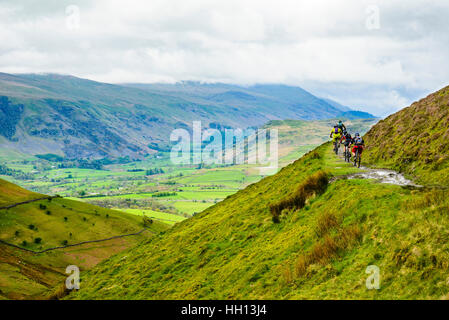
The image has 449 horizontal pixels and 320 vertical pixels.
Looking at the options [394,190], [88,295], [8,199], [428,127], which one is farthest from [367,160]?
[8,199]

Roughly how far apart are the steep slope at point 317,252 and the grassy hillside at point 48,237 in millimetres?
39063

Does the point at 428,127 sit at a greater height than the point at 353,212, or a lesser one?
greater

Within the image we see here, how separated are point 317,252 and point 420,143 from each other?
69.6 ft

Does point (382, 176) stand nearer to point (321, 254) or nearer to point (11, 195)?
point (321, 254)

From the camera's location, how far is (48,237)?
99.5m

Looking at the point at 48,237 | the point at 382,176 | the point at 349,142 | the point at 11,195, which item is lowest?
the point at 48,237

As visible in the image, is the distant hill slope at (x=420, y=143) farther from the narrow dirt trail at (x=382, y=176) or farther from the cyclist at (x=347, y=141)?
the cyclist at (x=347, y=141)

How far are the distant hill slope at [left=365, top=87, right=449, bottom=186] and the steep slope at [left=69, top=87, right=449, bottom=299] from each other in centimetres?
486

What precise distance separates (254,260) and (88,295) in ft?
58.4

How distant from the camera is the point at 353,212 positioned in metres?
19.5
